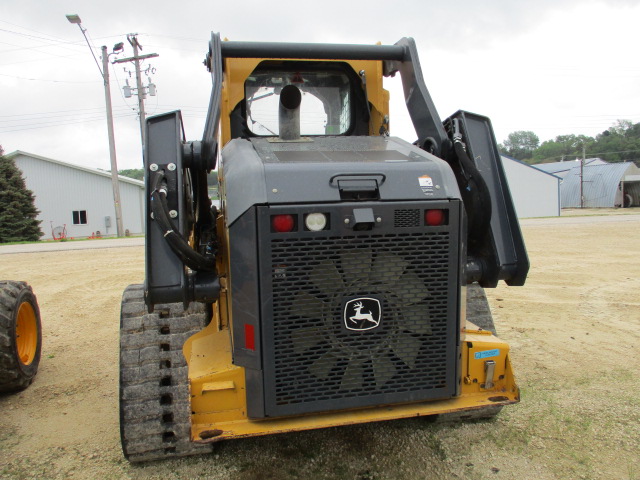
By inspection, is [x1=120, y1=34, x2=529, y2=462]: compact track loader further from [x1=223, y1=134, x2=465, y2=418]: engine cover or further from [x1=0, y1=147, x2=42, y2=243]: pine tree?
[x1=0, y1=147, x2=42, y2=243]: pine tree

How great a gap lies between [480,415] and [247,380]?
181 cm

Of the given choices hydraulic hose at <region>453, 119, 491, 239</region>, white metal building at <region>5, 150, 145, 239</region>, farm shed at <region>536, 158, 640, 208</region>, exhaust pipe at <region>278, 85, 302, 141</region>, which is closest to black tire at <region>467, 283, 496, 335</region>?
hydraulic hose at <region>453, 119, 491, 239</region>

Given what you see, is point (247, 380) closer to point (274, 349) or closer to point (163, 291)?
point (274, 349)

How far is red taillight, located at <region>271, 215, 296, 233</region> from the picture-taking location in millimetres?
2346

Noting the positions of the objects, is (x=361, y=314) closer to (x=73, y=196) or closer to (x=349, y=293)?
(x=349, y=293)

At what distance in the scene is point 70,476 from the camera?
307cm

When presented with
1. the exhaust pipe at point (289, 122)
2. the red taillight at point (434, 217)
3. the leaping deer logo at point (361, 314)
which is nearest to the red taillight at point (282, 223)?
the leaping deer logo at point (361, 314)

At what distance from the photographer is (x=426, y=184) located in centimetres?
254

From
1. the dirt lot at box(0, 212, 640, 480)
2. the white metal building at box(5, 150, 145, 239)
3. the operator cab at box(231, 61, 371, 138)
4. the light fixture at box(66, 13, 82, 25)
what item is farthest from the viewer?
the white metal building at box(5, 150, 145, 239)

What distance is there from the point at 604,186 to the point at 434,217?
55.2m

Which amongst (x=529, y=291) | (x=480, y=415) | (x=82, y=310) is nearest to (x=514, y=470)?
(x=480, y=415)

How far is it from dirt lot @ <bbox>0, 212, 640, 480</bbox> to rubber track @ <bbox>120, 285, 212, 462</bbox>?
0.51 feet

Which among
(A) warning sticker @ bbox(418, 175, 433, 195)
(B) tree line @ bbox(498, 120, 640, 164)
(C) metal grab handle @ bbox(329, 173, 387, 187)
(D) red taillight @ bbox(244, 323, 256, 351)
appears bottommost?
(D) red taillight @ bbox(244, 323, 256, 351)

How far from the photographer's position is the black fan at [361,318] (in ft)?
7.99
